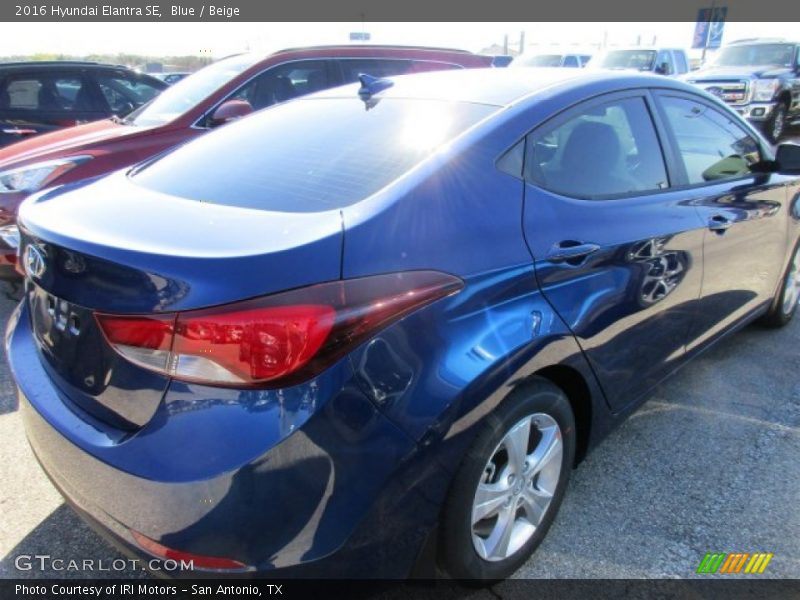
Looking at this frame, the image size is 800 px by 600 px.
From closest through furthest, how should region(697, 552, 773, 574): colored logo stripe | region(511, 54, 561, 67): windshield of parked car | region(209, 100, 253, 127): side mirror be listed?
region(697, 552, 773, 574): colored logo stripe, region(209, 100, 253, 127): side mirror, region(511, 54, 561, 67): windshield of parked car

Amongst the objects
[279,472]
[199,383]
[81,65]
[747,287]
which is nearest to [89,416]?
[199,383]

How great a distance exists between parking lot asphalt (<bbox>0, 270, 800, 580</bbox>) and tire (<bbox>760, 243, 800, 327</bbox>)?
2.56ft

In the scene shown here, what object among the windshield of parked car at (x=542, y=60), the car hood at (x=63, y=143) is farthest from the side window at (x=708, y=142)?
the windshield of parked car at (x=542, y=60)

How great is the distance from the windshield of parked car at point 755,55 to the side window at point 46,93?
495 inches

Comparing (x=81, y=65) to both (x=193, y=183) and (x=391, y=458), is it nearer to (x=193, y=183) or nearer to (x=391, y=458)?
(x=193, y=183)

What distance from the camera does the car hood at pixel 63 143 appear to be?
4355 millimetres

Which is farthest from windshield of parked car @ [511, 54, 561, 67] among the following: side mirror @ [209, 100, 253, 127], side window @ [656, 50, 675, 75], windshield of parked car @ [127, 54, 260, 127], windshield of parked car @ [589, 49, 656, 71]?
side mirror @ [209, 100, 253, 127]

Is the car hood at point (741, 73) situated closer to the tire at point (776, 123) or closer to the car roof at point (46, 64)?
the tire at point (776, 123)

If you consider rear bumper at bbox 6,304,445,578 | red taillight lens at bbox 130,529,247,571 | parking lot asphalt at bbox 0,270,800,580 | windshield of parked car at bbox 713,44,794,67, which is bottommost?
parking lot asphalt at bbox 0,270,800,580

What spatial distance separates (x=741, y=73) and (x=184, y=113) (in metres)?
11.6

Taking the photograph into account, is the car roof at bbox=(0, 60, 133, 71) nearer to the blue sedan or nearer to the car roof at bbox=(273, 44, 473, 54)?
the car roof at bbox=(273, 44, 473, 54)

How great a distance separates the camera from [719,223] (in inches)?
115

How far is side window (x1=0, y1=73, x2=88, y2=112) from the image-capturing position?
6.89 metres

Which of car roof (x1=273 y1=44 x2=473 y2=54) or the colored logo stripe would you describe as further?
car roof (x1=273 y1=44 x2=473 y2=54)
